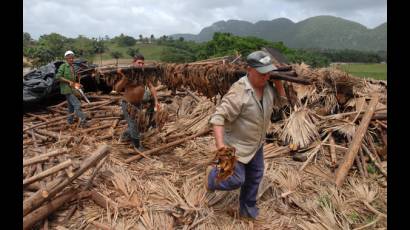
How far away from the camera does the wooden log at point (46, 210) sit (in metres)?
3.09

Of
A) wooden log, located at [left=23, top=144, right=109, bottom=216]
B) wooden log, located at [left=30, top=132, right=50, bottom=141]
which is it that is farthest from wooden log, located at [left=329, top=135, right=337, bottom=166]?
wooden log, located at [left=30, top=132, right=50, bottom=141]

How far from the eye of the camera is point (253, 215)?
366 centimetres

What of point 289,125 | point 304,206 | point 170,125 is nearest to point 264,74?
point 304,206

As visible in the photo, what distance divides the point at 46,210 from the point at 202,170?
86.1 inches

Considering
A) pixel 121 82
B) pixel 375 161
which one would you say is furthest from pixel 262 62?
pixel 375 161

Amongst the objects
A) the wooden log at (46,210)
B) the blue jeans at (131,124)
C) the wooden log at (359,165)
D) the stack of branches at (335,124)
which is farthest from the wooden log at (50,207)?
the wooden log at (359,165)

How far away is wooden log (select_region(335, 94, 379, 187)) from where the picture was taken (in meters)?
4.69

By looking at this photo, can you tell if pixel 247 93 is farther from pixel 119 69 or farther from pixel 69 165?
pixel 119 69

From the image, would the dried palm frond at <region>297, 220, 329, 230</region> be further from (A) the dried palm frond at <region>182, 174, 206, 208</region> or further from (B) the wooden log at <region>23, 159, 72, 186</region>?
(B) the wooden log at <region>23, 159, 72, 186</region>

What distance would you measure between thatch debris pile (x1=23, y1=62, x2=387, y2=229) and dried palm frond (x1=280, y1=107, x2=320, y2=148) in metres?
0.02

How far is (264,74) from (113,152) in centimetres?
317

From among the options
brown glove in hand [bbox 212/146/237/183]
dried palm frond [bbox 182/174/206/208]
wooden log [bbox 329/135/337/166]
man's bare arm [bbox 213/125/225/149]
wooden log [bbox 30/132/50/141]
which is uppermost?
man's bare arm [bbox 213/125/225/149]

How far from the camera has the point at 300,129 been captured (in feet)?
18.6

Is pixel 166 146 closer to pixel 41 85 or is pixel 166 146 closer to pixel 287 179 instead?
pixel 287 179
